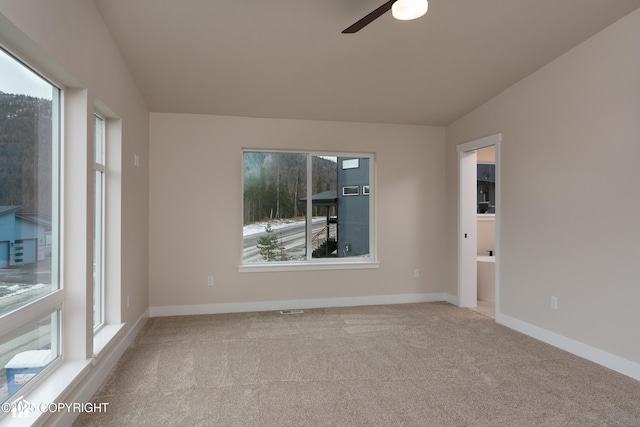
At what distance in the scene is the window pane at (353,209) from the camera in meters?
5.29

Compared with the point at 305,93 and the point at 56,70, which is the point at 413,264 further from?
the point at 56,70

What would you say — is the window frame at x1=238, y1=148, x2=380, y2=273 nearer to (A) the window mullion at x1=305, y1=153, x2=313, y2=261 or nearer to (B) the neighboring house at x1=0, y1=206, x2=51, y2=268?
(A) the window mullion at x1=305, y1=153, x2=313, y2=261

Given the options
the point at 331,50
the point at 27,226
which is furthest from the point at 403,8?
the point at 27,226

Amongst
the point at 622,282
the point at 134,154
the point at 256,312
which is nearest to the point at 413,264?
the point at 256,312

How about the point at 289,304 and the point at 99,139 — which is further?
the point at 289,304

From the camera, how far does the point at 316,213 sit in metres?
5.21

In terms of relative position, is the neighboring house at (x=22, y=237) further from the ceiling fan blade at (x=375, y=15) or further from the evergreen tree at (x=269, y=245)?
the evergreen tree at (x=269, y=245)

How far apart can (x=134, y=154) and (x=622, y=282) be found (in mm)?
4474

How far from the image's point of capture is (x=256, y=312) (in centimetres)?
480

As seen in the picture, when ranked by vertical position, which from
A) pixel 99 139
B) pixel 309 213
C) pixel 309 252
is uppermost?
pixel 99 139

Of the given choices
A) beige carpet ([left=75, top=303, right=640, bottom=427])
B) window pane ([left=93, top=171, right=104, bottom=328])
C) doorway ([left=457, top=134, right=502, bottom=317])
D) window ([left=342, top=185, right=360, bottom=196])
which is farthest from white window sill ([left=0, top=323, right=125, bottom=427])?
doorway ([left=457, top=134, right=502, bottom=317])

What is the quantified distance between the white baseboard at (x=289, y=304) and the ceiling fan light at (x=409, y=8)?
12.0 ft

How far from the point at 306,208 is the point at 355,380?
2.66m

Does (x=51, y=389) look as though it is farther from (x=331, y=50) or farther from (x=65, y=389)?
(x=331, y=50)
